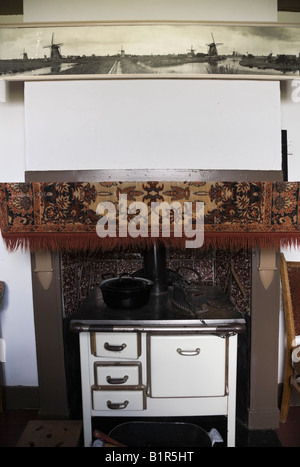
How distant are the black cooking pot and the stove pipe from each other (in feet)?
0.41

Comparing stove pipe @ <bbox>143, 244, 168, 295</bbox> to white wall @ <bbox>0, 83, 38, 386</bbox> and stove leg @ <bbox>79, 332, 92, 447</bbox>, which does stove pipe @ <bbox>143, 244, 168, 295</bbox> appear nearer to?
stove leg @ <bbox>79, 332, 92, 447</bbox>

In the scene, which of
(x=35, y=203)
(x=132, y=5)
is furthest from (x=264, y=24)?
(x=35, y=203)

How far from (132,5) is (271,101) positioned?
→ 36.1 inches

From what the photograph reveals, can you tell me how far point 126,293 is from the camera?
5.45ft

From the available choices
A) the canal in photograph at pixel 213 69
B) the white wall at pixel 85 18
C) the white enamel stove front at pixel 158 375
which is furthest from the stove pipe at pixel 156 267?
the canal in photograph at pixel 213 69

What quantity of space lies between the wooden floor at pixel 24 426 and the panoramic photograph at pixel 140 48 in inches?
78.0

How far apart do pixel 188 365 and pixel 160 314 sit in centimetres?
27

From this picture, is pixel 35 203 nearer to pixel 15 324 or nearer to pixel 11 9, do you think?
pixel 15 324

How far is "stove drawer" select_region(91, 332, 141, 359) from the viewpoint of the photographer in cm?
160

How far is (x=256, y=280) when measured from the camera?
1884mm

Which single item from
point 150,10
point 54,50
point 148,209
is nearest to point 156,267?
point 148,209

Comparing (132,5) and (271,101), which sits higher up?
(132,5)

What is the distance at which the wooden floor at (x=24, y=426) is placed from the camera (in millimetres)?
1826

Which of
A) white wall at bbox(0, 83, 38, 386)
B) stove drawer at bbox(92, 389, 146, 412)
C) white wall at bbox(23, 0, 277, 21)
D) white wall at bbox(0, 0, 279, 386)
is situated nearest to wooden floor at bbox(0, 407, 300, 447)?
white wall at bbox(0, 83, 38, 386)
